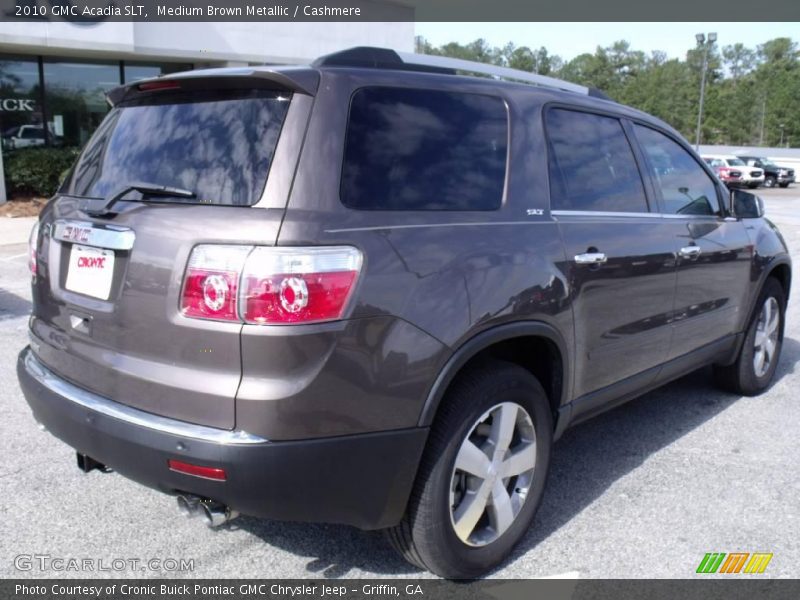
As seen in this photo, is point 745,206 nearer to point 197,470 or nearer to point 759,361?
point 759,361

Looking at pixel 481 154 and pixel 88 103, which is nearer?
pixel 481 154

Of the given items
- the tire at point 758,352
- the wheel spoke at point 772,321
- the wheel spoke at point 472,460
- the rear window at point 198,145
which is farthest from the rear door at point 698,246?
the rear window at point 198,145

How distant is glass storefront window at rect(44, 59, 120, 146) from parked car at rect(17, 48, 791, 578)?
15.8 m

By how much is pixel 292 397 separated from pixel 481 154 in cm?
Answer: 129

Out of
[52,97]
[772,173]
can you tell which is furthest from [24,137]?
[772,173]

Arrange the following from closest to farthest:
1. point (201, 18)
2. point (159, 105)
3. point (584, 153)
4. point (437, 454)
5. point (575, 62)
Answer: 1. point (437, 454)
2. point (159, 105)
3. point (584, 153)
4. point (201, 18)
5. point (575, 62)

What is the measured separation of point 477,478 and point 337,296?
1003 mm

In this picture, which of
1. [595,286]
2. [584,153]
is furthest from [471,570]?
[584,153]

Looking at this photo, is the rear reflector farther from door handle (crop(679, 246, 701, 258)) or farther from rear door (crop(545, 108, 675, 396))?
door handle (crop(679, 246, 701, 258))

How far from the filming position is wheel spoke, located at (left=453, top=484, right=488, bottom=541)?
274 centimetres

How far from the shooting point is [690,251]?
3998 millimetres

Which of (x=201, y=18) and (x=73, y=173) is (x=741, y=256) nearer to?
(x=73, y=173)

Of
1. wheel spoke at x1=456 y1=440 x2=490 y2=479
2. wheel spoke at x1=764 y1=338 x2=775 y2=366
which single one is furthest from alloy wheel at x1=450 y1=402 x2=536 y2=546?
wheel spoke at x1=764 y1=338 x2=775 y2=366

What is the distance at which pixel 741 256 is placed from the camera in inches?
180
